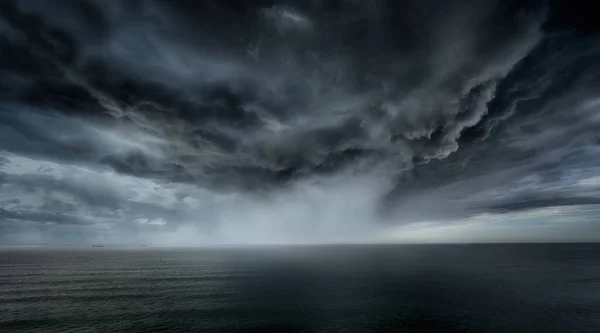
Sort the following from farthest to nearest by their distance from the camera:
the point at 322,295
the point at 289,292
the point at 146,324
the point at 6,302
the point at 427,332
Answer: the point at 289,292 < the point at 322,295 < the point at 6,302 < the point at 146,324 < the point at 427,332

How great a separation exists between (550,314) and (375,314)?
124ft

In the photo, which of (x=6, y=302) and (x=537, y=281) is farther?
(x=537, y=281)

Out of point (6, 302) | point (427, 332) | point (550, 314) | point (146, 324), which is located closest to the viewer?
point (427, 332)

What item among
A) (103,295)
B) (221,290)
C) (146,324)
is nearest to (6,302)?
(103,295)

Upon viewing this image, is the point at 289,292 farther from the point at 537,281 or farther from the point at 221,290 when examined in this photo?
the point at 537,281

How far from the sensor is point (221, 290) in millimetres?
91250

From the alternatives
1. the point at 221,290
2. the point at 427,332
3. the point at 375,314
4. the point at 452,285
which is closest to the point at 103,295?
the point at 221,290

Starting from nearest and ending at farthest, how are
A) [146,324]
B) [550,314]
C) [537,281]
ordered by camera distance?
1. [146,324]
2. [550,314]
3. [537,281]

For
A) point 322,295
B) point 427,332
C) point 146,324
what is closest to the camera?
point 427,332

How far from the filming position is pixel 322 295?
80.4m

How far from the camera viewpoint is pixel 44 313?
63.9m

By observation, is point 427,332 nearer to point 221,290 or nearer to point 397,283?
point 397,283

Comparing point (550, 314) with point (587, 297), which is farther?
point (587, 297)

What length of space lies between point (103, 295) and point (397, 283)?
92944 millimetres
